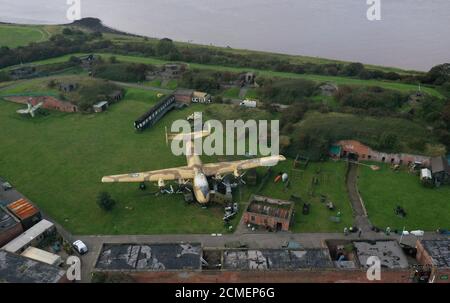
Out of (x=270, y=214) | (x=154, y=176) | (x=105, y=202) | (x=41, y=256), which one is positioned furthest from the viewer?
(x=154, y=176)

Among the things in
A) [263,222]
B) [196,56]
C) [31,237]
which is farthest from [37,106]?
[263,222]

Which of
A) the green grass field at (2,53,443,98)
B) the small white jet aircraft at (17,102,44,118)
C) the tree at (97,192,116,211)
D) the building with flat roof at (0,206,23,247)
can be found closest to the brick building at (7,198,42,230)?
the building with flat roof at (0,206,23,247)

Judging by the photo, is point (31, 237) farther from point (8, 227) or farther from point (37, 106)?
point (37, 106)

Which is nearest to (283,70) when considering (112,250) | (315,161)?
(315,161)

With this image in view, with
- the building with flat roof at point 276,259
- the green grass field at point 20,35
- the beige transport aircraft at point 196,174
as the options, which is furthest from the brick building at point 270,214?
the green grass field at point 20,35

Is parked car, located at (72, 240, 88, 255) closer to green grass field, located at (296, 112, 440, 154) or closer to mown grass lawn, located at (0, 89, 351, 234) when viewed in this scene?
mown grass lawn, located at (0, 89, 351, 234)

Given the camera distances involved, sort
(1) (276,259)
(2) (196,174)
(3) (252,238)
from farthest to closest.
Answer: (2) (196,174), (3) (252,238), (1) (276,259)
